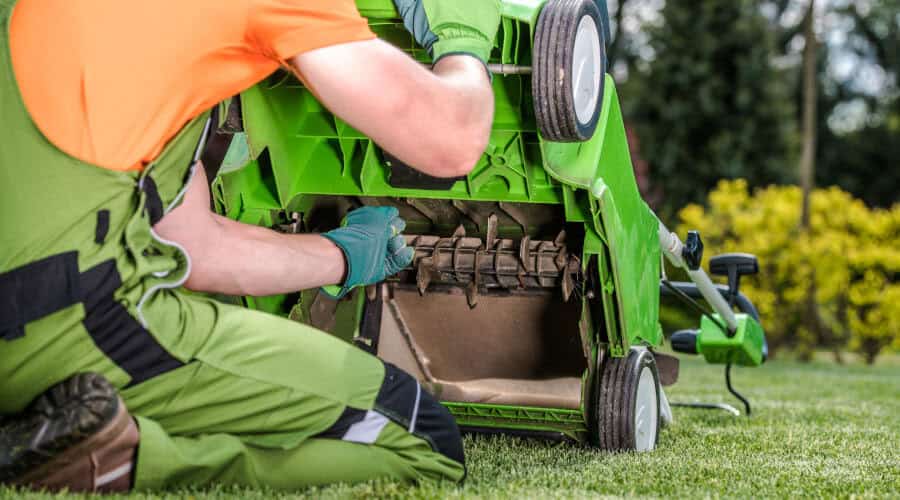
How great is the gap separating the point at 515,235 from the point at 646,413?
731mm

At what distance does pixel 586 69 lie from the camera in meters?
2.72

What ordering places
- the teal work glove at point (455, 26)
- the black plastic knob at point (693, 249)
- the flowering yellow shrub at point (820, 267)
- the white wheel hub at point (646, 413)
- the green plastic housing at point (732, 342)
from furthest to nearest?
the flowering yellow shrub at point (820, 267), the green plastic housing at point (732, 342), the black plastic knob at point (693, 249), the white wheel hub at point (646, 413), the teal work glove at point (455, 26)

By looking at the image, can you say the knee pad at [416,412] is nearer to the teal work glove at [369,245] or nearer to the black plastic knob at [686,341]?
the teal work glove at [369,245]

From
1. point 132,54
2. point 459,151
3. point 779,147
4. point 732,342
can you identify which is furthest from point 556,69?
point 779,147

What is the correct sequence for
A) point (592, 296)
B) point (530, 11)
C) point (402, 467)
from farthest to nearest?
point (592, 296) < point (530, 11) < point (402, 467)

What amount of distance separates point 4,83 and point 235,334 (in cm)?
66

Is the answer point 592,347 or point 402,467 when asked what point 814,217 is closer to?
point 592,347

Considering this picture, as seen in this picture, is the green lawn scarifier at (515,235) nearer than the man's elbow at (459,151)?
No

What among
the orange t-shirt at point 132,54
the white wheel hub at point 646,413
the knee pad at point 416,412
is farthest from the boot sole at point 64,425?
the white wheel hub at point 646,413

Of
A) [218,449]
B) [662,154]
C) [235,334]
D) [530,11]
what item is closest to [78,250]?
[235,334]

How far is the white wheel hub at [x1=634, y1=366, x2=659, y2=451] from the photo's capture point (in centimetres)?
329

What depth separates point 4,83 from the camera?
1998 millimetres

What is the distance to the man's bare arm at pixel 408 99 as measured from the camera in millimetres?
1989

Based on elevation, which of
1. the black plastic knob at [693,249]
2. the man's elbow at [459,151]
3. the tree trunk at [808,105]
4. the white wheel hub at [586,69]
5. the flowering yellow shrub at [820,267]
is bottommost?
the flowering yellow shrub at [820,267]
